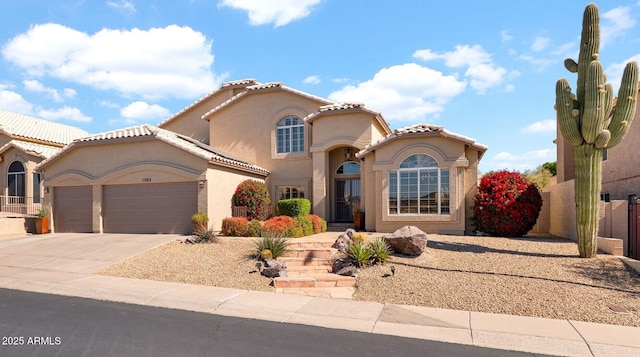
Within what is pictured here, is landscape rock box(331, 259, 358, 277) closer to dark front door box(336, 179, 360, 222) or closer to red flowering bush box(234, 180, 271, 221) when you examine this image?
red flowering bush box(234, 180, 271, 221)

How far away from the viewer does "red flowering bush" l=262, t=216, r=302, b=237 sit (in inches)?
590

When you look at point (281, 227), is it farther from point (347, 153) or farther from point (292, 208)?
point (347, 153)

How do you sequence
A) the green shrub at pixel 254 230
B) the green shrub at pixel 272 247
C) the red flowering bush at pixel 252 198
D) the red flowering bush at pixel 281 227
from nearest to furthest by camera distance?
the green shrub at pixel 272 247
the red flowering bush at pixel 281 227
the green shrub at pixel 254 230
the red flowering bush at pixel 252 198

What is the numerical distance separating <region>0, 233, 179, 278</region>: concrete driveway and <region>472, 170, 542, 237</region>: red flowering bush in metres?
12.2

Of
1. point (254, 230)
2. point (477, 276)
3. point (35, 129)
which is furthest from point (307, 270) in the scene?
point (35, 129)

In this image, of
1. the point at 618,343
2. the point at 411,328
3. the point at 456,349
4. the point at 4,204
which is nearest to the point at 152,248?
the point at 411,328

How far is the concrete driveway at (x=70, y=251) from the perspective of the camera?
12.1 m

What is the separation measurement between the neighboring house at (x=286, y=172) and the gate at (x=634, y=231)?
5.64m

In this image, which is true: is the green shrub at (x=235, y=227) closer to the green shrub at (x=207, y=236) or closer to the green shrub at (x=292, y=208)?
the green shrub at (x=207, y=236)

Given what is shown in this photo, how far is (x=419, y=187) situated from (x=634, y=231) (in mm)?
7427

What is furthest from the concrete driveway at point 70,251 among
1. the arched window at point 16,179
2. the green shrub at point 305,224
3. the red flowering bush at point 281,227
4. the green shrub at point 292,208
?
the arched window at point 16,179

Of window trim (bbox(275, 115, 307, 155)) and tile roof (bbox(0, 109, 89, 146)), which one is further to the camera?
tile roof (bbox(0, 109, 89, 146))

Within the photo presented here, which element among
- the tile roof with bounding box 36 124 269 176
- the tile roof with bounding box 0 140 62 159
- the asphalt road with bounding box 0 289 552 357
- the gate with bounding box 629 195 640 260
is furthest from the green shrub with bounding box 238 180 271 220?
the gate with bounding box 629 195 640 260

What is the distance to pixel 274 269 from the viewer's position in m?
10.7
